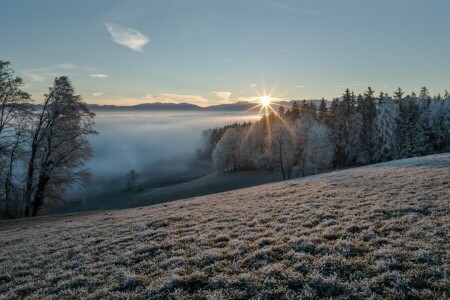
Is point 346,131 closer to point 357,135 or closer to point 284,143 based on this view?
point 357,135

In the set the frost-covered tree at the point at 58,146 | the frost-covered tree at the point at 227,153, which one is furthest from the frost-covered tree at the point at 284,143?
the frost-covered tree at the point at 58,146

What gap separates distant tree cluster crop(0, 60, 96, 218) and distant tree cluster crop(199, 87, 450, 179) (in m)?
42.0

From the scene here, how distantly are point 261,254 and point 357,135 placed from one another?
81.9 meters

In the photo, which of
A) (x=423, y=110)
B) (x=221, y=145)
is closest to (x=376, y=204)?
(x=423, y=110)

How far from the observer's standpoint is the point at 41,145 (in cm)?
3341

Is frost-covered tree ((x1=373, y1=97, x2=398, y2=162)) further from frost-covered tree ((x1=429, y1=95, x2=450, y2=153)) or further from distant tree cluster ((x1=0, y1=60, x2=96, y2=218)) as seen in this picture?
distant tree cluster ((x1=0, y1=60, x2=96, y2=218))

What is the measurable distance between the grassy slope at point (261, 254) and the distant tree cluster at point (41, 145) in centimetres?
1526

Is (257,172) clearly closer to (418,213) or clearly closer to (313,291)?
(418,213)

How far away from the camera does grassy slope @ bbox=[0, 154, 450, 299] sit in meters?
8.71

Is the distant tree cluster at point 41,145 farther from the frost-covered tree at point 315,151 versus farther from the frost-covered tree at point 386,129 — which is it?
the frost-covered tree at point 386,129

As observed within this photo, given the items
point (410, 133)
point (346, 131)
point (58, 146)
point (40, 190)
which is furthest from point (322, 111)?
point (40, 190)

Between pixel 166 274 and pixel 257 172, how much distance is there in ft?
269

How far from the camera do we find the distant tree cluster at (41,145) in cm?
3094

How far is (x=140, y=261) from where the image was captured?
12.2 meters
